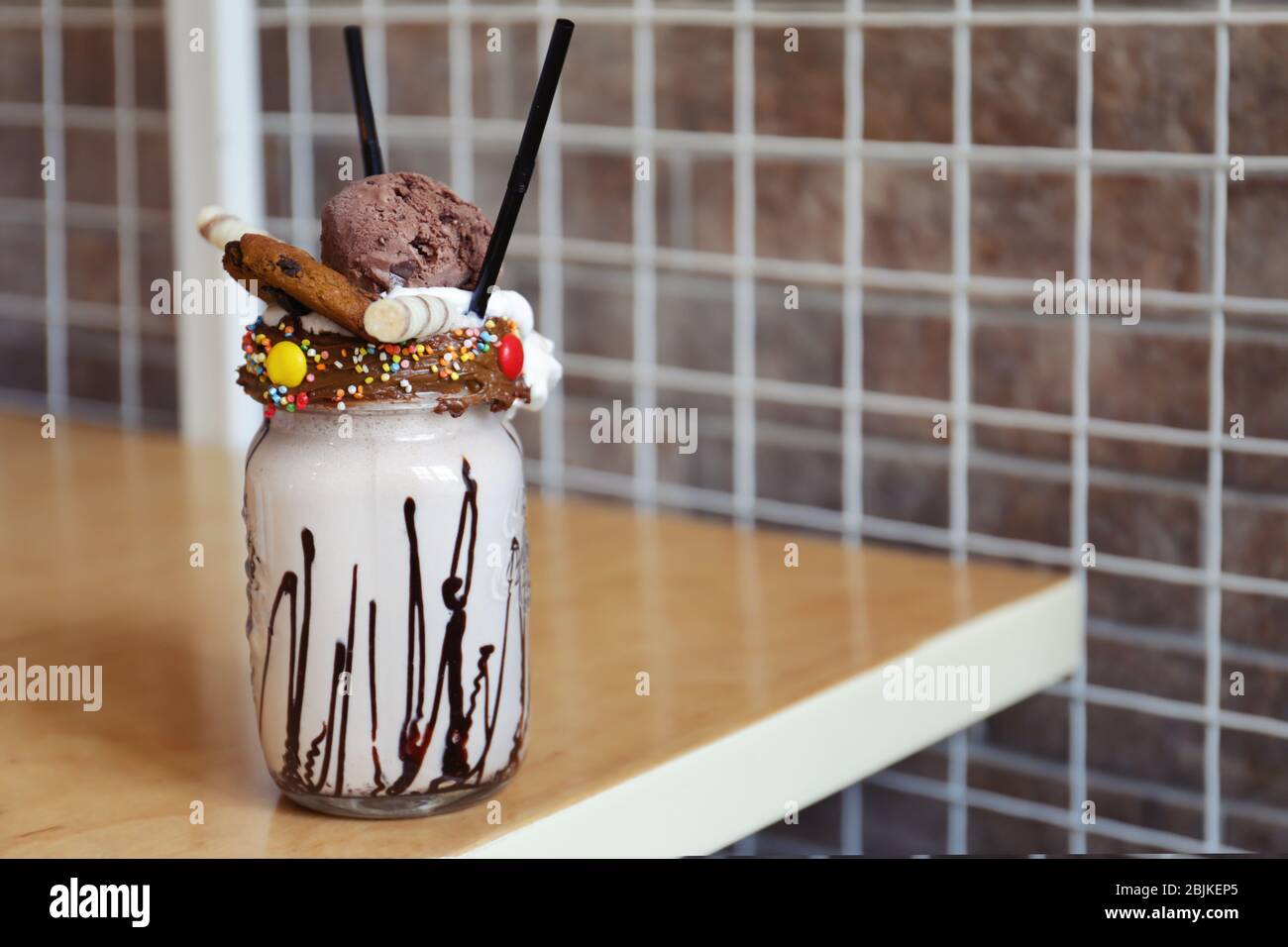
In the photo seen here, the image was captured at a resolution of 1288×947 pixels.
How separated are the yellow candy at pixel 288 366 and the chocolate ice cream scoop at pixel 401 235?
43mm

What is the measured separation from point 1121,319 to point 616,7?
48cm

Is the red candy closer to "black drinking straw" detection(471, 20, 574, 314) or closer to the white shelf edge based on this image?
"black drinking straw" detection(471, 20, 574, 314)

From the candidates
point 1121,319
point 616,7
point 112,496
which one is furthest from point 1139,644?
point 112,496

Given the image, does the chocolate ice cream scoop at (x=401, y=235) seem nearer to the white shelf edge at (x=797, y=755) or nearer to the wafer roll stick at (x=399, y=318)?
the wafer roll stick at (x=399, y=318)

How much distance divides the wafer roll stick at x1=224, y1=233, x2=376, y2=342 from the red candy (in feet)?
0.20

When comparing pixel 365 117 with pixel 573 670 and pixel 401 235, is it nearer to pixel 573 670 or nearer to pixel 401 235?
pixel 401 235

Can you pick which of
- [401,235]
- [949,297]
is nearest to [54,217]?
[949,297]

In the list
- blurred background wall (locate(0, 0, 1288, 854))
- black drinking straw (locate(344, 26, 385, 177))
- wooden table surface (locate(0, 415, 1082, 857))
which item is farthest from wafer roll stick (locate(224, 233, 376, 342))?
blurred background wall (locate(0, 0, 1288, 854))

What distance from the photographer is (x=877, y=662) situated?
38.6 inches

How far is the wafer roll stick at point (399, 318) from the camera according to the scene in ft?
2.23

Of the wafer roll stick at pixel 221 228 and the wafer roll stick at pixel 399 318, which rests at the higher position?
the wafer roll stick at pixel 221 228

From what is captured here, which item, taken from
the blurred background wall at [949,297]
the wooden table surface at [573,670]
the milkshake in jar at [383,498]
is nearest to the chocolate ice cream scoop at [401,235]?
the milkshake in jar at [383,498]

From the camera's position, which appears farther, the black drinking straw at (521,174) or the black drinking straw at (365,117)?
the black drinking straw at (365,117)
